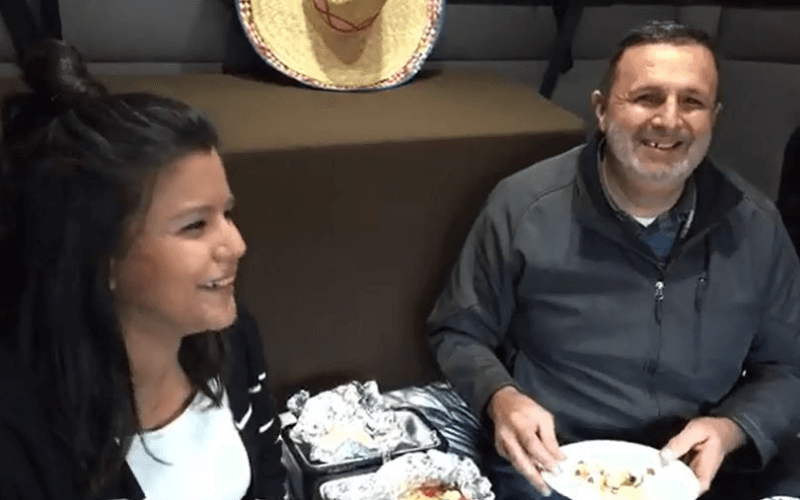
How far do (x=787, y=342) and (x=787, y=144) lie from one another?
65 cm

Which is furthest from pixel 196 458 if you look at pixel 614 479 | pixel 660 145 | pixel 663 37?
pixel 663 37

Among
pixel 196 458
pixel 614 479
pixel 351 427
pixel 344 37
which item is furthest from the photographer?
pixel 344 37

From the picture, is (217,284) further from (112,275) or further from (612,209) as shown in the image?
(612,209)

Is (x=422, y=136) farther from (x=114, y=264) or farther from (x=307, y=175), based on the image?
(x=114, y=264)

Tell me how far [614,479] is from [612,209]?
360mm

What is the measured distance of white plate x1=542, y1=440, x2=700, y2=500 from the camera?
4.04 ft

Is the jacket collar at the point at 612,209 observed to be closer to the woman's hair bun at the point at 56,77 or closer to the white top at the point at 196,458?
the white top at the point at 196,458

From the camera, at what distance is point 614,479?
1.26 metres

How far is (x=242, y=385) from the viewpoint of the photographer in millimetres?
1130

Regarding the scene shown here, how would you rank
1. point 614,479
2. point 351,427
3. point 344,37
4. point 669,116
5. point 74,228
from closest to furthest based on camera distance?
point 74,228
point 614,479
point 669,116
point 351,427
point 344,37

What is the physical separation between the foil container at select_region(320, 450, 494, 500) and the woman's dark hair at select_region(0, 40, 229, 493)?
46cm

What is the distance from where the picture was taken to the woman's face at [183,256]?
96 cm

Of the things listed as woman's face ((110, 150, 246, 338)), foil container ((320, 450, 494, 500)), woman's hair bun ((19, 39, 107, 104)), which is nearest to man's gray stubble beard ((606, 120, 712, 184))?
foil container ((320, 450, 494, 500))

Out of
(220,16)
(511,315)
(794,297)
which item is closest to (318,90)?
(220,16)
